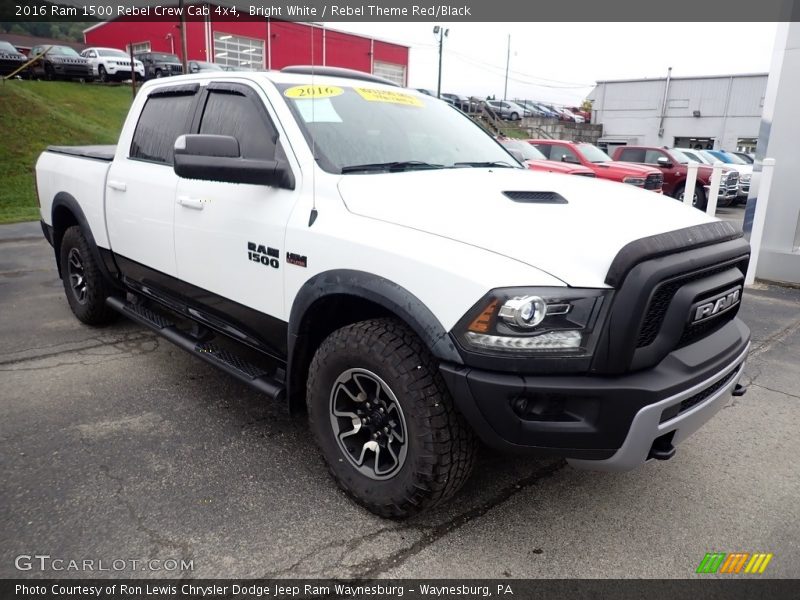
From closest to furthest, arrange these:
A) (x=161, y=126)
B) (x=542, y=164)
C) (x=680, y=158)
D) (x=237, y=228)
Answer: (x=237, y=228)
(x=161, y=126)
(x=542, y=164)
(x=680, y=158)

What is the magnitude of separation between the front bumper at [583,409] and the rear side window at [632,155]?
14.7 m

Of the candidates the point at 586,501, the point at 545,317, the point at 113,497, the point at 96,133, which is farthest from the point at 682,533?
the point at 96,133

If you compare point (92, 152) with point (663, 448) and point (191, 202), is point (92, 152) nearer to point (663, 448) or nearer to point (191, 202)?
point (191, 202)

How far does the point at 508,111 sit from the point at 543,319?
38831mm

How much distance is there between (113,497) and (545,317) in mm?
2103

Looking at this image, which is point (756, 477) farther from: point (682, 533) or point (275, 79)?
point (275, 79)

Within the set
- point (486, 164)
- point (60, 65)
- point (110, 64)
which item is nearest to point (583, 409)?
point (486, 164)

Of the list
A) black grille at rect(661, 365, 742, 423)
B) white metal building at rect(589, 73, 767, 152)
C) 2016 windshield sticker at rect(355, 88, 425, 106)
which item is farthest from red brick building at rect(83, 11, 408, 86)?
black grille at rect(661, 365, 742, 423)

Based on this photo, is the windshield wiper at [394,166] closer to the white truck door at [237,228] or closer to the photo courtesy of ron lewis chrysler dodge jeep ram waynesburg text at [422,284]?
the photo courtesy of ron lewis chrysler dodge jeep ram waynesburg text at [422,284]

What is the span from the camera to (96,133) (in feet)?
57.1

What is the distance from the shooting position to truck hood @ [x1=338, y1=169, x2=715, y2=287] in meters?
2.10

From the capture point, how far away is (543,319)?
2.04 meters

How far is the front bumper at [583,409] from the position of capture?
2043 mm

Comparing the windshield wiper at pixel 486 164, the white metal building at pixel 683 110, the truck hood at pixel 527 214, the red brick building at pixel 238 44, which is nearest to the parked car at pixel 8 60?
the red brick building at pixel 238 44
